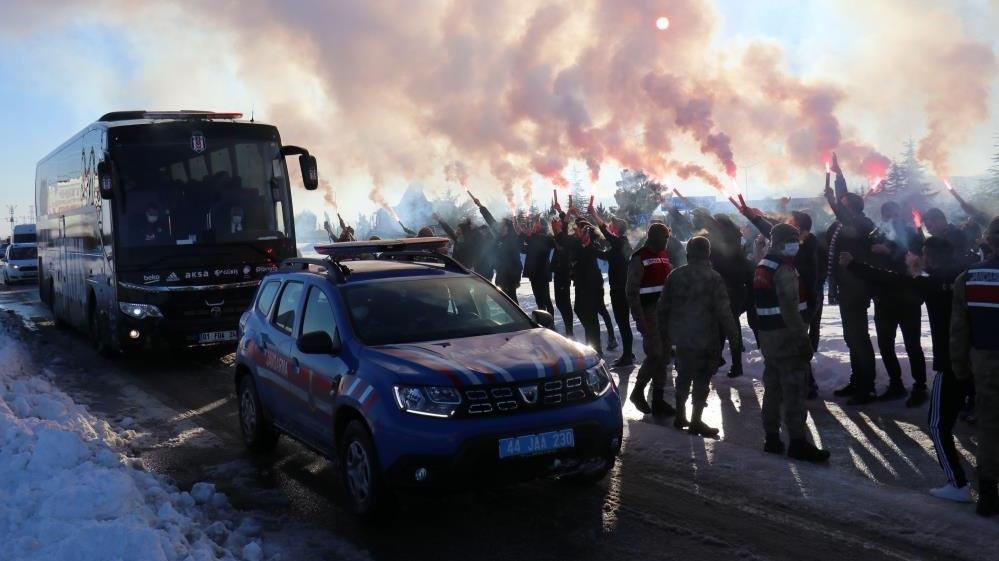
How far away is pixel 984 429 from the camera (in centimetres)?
546

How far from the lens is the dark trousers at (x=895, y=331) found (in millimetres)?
8688

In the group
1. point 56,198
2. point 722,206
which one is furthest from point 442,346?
point 722,206

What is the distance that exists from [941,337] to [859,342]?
2396mm

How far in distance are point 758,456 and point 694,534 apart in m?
1.86

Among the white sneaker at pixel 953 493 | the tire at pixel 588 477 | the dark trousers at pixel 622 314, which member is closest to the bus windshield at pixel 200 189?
the dark trousers at pixel 622 314

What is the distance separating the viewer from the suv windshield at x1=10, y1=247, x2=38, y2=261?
34.6 metres

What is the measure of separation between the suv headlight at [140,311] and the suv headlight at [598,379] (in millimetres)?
7933

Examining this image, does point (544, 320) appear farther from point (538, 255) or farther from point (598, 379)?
point (538, 255)

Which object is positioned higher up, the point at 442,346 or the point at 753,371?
the point at 442,346

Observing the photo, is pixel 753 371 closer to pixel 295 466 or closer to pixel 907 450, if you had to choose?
pixel 907 450

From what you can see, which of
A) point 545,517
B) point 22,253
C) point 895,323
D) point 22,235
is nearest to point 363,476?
point 545,517

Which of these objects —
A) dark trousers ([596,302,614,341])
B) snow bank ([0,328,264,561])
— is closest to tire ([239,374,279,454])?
snow bank ([0,328,264,561])

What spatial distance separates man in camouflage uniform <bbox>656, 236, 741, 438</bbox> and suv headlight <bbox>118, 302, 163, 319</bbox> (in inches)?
292

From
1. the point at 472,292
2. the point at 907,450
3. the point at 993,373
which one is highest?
the point at 472,292
